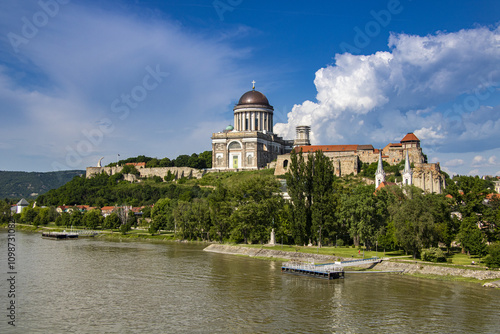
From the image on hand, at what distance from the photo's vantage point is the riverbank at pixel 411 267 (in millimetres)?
32906

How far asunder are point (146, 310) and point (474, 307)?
58.2 ft

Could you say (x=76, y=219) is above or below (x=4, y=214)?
below

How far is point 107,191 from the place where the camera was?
110 meters

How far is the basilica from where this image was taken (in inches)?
3607

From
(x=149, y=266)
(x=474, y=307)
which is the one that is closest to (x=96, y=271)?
Answer: (x=149, y=266)

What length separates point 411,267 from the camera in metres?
37.1

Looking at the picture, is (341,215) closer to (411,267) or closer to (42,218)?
(411,267)

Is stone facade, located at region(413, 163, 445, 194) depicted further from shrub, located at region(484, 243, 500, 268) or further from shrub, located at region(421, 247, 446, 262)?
shrub, located at region(484, 243, 500, 268)

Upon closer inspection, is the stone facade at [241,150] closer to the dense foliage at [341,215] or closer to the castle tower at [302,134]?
the castle tower at [302,134]

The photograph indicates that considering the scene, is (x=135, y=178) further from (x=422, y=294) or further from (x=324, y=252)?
(x=422, y=294)

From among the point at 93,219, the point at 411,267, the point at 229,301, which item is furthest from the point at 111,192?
the point at 229,301

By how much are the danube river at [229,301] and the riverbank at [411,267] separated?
5.34ft

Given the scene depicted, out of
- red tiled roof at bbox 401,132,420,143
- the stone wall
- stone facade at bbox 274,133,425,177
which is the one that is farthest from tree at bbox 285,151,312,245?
the stone wall

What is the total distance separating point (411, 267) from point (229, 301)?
1631 centimetres
